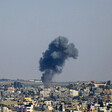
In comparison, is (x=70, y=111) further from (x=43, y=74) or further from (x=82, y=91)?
(x=82, y=91)

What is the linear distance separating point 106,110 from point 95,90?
2566 inches

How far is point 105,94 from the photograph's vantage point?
443ft

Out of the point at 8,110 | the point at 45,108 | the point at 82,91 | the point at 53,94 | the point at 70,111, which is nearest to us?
the point at 8,110

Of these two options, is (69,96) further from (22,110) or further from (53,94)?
(22,110)

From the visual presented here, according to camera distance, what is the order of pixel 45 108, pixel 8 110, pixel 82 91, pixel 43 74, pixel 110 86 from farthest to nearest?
pixel 110 86 < pixel 82 91 < pixel 43 74 < pixel 45 108 < pixel 8 110

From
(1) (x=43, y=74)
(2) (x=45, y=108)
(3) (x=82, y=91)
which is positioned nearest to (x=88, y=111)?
(2) (x=45, y=108)

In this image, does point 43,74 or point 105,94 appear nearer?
point 43,74

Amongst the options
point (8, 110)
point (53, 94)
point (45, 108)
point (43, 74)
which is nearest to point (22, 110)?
point (8, 110)

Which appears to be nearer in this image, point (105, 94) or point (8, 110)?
point (8, 110)

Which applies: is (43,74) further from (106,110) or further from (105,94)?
(106,110)

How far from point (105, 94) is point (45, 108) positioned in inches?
1907

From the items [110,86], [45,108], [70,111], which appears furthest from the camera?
[110,86]

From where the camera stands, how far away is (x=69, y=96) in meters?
136

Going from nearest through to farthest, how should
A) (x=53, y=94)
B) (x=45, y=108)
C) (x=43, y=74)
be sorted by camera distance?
1. (x=45, y=108)
2. (x=43, y=74)
3. (x=53, y=94)
